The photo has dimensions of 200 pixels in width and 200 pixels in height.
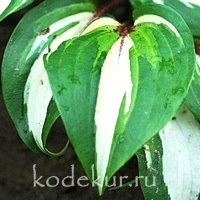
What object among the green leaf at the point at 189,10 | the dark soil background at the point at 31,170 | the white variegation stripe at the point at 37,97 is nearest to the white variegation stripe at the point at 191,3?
the green leaf at the point at 189,10

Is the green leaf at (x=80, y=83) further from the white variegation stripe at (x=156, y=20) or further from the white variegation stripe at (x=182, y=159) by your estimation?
the white variegation stripe at (x=182, y=159)

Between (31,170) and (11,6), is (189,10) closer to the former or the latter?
(11,6)

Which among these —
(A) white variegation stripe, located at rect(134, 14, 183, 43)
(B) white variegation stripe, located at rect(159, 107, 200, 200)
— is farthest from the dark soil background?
(A) white variegation stripe, located at rect(134, 14, 183, 43)

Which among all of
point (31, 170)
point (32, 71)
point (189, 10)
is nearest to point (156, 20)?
point (189, 10)

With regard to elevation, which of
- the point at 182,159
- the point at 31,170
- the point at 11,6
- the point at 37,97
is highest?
the point at 11,6

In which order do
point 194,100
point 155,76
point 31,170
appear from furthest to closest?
point 31,170 < point 194,100 < point 155,76

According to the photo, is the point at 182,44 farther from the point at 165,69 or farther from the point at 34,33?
the point at 34,33

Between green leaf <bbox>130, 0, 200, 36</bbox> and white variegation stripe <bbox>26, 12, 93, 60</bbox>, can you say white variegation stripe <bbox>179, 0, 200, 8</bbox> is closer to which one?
green leaf <bbox>130, 0, 200, 36</bbox>
